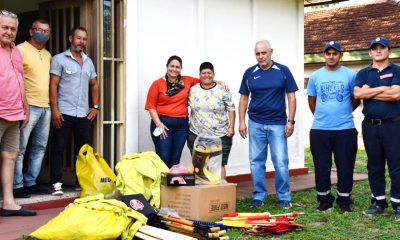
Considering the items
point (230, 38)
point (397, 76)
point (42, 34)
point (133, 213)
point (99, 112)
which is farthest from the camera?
point (230, 38)

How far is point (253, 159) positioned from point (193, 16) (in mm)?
2441

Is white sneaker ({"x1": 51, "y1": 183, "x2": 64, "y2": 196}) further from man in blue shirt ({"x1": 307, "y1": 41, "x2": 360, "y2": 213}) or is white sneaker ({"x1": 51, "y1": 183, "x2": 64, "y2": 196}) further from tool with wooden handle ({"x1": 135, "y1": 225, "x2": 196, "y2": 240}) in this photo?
man in blue shirt ({"x1": 307, "y1": 41, "x2": 360, "y2": 213})

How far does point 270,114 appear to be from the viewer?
19.9 feet

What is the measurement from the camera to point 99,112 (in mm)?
6410

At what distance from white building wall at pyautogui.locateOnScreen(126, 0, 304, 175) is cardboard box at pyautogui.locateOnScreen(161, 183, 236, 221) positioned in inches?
58.6

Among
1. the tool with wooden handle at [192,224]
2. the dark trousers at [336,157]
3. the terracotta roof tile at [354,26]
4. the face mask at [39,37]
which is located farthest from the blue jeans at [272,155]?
the terracotta roof tile at [354,26]

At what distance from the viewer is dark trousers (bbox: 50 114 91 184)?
20.0 ft

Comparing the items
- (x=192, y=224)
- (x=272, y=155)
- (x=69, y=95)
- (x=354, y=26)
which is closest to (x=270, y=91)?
(x=272, y=155)

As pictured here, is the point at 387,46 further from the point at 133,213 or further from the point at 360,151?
the point at 360,151

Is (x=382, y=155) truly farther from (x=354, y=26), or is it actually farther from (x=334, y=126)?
(x=354, y=26)

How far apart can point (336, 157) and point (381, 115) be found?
2.30 ft

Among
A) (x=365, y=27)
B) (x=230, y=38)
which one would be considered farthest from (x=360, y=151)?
(x=230, y=38)

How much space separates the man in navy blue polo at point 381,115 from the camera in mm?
5414

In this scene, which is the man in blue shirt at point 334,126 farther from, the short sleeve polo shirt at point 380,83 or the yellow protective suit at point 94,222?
the yellow protective suit at point 94,222
